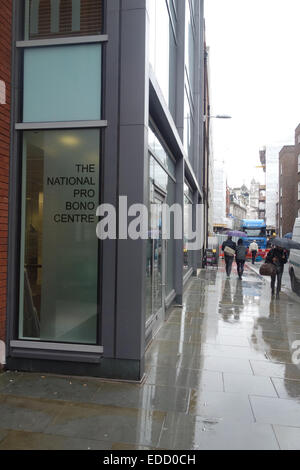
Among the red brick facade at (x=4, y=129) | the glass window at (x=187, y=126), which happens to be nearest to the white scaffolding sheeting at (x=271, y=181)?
the glass window at (x=187, y=126)

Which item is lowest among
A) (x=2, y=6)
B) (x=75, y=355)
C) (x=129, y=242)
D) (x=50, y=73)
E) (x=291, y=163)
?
(x=75, y=355)

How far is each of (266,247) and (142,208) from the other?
31.4 metres

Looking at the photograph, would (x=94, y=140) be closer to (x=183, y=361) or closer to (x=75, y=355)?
(x=75, y=355)

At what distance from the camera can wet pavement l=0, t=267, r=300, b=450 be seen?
361 centimetres

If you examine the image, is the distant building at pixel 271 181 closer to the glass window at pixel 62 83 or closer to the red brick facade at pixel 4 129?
the glass window at pixel 62 83

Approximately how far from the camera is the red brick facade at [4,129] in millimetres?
5281

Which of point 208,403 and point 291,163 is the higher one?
point 291,163

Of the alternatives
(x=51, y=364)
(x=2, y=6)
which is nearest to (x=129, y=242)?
(x=51, y=364)

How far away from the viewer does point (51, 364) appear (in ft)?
17.3

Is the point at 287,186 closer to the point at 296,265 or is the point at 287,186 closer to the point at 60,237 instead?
the point at 296,265

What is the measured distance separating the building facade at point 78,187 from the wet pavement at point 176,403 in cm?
55

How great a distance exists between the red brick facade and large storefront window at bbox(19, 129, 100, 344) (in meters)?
0.25

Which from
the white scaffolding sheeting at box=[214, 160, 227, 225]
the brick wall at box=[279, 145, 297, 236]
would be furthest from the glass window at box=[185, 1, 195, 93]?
the white scaffolding sheeting at box=[214, 160, 227, 225]

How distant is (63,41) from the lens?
5352mm
